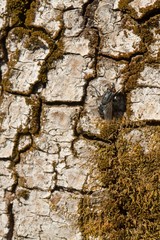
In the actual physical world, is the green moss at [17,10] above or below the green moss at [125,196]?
above

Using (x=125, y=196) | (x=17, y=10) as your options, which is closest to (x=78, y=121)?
(x=125, y=196)

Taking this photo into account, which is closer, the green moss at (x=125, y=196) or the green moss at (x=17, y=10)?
the green moss at (x=125, y=196)

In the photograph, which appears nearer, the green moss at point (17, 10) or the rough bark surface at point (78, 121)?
the rough bark surface at point (78, 121)

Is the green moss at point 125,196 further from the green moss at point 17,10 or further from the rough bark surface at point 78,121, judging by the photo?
the green moss at point 17,10

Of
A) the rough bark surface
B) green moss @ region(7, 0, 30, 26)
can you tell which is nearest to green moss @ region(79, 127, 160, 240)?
the rough bark surface

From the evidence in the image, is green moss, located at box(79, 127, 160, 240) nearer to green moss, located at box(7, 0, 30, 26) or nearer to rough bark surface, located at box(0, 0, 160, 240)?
rough bark surface, located at box(0, 0, 160, 240)

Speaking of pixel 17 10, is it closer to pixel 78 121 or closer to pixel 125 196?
pixel 78 121

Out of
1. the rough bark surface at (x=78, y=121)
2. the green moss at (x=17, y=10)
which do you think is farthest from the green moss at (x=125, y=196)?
the green moss at (x=17, y=10)
